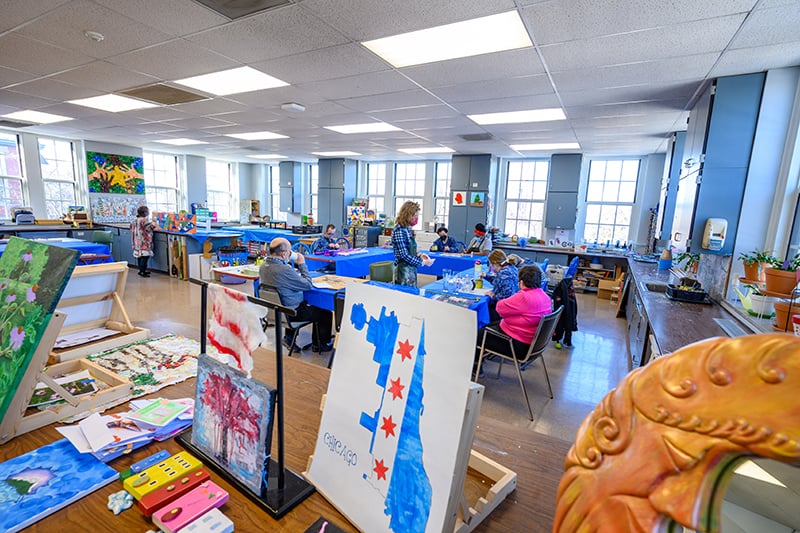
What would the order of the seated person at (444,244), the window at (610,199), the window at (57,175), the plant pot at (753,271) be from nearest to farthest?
the plant pot at (753,271) < the seated person at (444,244) < the window at (57,175) < the window at (610,199)

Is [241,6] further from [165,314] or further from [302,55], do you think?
[165,314]

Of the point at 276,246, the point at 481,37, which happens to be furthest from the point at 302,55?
the point at 276,246

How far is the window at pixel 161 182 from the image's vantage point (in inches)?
435

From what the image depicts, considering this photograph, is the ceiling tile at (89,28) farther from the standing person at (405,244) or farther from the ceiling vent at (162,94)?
the standing person at (405,244)

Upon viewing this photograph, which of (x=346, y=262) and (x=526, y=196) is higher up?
(x=526, y=196)

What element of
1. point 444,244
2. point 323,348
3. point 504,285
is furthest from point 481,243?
point 323,348

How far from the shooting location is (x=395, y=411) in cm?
76

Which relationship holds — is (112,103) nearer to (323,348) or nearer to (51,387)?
(323,348)

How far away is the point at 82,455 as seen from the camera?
99cm

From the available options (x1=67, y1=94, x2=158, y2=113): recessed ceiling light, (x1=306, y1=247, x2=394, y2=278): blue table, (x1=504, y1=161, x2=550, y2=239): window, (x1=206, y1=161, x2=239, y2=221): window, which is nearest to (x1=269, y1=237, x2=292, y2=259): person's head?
(x1=306, y1=247, x2=394, y2=278): blue table

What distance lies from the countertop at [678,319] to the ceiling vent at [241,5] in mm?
3051

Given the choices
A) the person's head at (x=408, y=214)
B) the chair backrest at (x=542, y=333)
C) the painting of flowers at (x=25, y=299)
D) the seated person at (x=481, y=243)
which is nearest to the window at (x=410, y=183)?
the seated person at (x=481, y=243)

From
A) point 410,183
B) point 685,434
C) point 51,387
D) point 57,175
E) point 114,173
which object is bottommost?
point 51,387

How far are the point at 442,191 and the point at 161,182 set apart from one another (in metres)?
8.78
